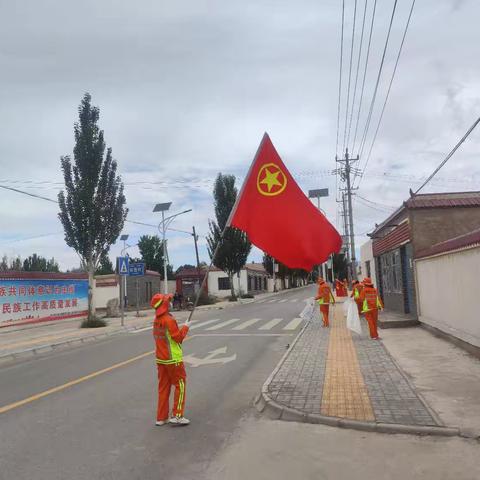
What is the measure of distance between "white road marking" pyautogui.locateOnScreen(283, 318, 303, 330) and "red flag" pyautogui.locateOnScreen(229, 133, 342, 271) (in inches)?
450

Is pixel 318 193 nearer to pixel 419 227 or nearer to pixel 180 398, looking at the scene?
pixel 419 227

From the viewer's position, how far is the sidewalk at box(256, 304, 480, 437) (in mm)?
5973

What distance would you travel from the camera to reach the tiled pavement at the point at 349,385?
21.0 ft

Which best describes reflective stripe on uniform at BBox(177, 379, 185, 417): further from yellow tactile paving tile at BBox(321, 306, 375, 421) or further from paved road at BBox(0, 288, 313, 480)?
yellow tactile paving tile at BBox(321, 306, 375, 421)

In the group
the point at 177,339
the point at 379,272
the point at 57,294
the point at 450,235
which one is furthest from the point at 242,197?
the point at 57,294

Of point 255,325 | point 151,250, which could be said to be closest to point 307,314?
point 255,325

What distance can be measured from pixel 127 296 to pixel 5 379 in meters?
32.9

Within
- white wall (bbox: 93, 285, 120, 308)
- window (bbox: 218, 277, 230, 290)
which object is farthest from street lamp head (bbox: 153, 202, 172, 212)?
window (bbox: 218, 277, 230, 290)

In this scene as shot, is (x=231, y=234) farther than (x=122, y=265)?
Yes

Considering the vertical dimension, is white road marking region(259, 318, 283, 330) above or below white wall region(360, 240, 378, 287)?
below

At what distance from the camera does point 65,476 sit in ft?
15.4

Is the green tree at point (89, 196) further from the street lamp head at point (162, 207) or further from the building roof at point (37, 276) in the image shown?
the street lamp head at point (162, 207)

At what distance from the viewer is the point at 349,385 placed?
26.5 ft

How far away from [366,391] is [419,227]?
9.84m
